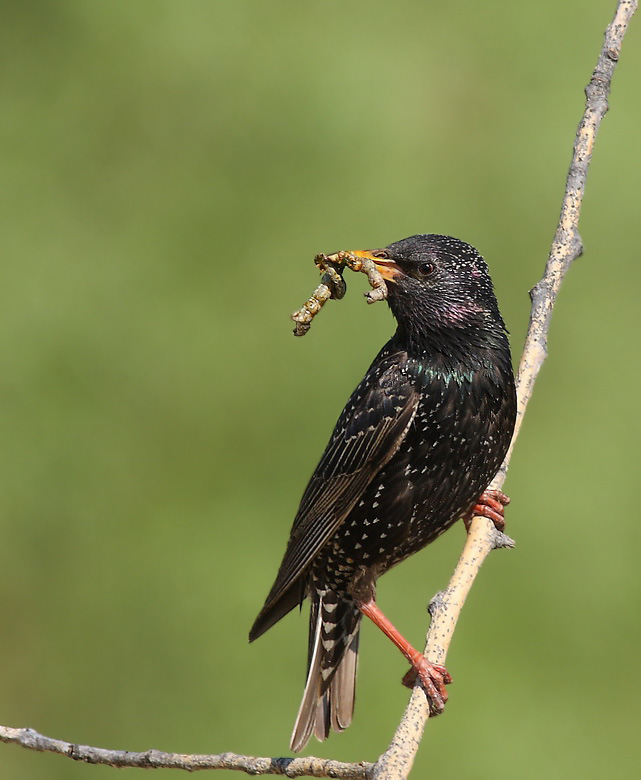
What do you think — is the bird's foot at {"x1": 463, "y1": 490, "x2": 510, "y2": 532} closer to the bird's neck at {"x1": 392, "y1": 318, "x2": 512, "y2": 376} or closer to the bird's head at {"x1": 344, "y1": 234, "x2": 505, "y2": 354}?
the bird's neck at {"x1": 392, "y1": 318, "x2": 512, "y2": 376}

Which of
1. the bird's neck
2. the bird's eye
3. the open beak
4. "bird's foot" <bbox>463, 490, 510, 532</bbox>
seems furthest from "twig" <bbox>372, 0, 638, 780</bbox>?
the open beak

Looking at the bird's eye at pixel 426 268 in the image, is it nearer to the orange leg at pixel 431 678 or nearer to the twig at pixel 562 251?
the twig at pixel 562 251

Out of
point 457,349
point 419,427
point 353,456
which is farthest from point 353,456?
point 457,349

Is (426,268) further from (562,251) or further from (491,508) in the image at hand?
(491,508)

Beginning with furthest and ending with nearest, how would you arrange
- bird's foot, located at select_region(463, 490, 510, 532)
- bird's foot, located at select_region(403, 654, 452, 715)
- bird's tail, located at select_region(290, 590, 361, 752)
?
bird's tail, located at select_region(290, 590, 361, 752) < bird's foot, located at select_region(463, 490, 510, 532) < bird's foot, located at select_region(403, 654, 452, 715)

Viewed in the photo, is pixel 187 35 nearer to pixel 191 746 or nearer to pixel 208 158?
pixel 208 158

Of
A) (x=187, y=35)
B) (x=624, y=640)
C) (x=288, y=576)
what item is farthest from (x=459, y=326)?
(x=187, y=35)

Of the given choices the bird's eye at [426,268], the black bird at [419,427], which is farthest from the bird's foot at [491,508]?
the bird's eye at [426,268]
